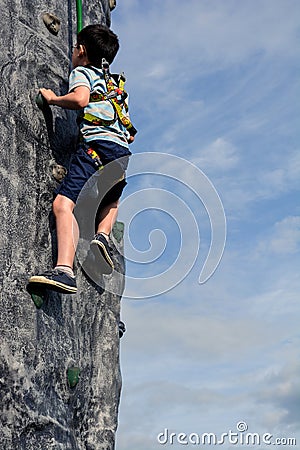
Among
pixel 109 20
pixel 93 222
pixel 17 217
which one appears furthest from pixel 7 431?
pixel 109 20

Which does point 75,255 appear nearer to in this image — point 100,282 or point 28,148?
point 100,282

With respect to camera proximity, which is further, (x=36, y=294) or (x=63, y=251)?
(x=63, y=251)

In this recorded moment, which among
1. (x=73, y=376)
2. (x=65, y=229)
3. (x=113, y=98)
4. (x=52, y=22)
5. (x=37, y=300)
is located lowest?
(x=73, y=376)

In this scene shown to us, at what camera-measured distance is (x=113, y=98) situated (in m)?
5.85

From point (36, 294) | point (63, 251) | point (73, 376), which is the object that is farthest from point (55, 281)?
point (73, 376)

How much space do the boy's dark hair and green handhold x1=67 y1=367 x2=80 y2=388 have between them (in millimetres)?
2267

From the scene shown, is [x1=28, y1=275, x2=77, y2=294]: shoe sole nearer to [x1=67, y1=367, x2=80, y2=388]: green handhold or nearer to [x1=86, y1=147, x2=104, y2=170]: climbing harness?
[x1=67, y1=367, x2=80, y2=388]: green handhold

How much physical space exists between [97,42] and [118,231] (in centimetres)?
162

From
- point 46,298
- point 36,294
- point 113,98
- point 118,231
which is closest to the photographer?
point 36,294

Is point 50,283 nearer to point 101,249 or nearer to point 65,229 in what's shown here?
point 65,229

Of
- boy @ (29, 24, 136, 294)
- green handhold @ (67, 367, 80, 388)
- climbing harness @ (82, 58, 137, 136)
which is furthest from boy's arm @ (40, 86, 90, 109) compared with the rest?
green handhold @ (67, 367, 80, 388)

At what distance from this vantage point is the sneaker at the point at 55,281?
5.04 m

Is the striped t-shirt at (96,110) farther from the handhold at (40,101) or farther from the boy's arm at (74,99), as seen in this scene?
the handhold at (40,101)

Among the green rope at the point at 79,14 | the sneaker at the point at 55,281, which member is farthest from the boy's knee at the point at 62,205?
the green rope at the point at 79,14
